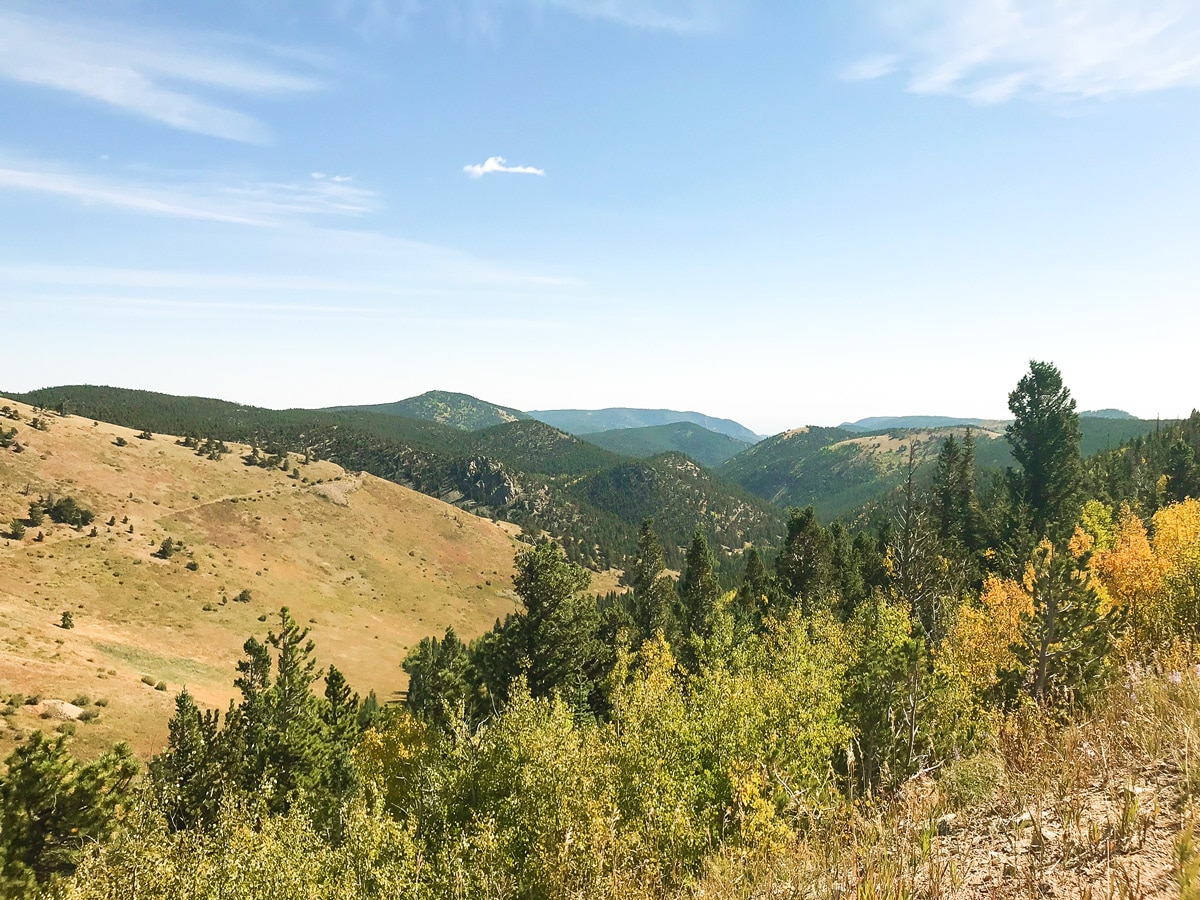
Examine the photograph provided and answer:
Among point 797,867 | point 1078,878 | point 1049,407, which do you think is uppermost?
point 1049,407

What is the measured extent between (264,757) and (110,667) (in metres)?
57.3

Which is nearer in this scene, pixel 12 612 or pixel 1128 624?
pixel 1128 624

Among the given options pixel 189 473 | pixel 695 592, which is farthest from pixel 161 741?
pixel 189 473

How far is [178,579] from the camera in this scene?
122 m

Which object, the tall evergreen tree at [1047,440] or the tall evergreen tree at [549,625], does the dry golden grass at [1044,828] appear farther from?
the tall evergreen tree at [1047,440]

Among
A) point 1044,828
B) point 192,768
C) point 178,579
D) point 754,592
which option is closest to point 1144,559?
point 754,592

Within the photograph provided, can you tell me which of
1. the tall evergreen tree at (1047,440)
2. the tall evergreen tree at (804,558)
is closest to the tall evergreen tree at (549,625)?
the tall evergreen tree at (804,558)

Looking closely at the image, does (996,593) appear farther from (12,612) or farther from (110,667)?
(12,612)

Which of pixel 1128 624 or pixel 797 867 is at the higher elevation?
pixel 797 867

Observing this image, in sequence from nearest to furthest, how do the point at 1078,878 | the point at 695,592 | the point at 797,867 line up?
the point at 1078,878 < the point at 797,867 < the point at 695,592

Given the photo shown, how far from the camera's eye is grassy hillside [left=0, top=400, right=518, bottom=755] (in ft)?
229

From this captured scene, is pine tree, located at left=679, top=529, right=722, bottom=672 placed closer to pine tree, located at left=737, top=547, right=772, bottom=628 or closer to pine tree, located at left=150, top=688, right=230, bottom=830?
pine tree, located at left=737, top=547, right=772, bottom=628

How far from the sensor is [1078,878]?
588 cm

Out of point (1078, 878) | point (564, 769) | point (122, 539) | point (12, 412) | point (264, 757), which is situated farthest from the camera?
point (12, 412)
